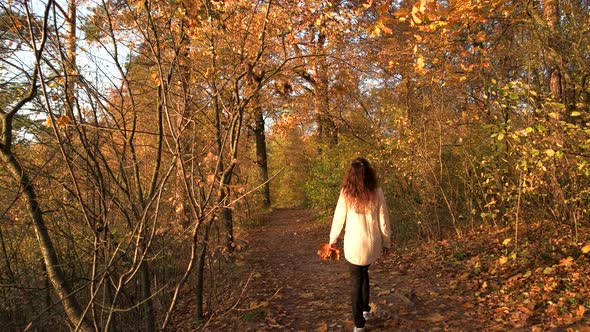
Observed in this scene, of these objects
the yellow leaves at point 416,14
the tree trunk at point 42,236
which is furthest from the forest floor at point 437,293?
the yellow leaves at point 416,14

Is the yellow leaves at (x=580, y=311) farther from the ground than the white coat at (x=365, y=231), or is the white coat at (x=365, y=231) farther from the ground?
the white coat at (x=365, y=231)

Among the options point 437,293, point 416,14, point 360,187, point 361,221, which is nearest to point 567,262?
point 437,293

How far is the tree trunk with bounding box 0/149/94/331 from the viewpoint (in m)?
2.79

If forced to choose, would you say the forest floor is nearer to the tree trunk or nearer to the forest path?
the forest path

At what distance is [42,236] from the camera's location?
2.90 m

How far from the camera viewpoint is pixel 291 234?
12469 mm

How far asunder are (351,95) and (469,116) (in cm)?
553

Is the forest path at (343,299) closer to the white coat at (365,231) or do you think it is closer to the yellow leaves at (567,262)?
the white coat at (365,231)

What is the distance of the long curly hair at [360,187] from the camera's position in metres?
3.97

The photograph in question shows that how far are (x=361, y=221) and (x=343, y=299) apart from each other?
2211 millimetres

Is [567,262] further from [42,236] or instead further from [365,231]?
[42,236]

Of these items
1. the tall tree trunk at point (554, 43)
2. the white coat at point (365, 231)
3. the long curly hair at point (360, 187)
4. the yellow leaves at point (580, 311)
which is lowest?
the yellow leaves at point (580, 311)

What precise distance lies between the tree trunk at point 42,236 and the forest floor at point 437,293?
1.23 m

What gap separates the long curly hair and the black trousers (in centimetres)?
66
